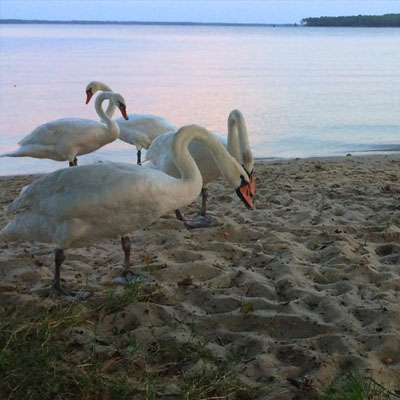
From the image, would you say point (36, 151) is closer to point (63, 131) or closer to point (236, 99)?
point (63, 131)

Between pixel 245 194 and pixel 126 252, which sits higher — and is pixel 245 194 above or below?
above

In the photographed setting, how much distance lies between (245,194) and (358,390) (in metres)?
2.10

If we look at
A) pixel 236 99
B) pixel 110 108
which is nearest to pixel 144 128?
pixel 110 108

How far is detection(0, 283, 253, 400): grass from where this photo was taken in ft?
10.7

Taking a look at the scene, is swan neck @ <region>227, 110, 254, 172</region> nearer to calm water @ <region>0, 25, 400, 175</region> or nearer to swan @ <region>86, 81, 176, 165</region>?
swan @ <region>86, 81, 176, 165</region>

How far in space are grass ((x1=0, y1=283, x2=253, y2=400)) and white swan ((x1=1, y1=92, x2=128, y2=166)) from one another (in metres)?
4.77

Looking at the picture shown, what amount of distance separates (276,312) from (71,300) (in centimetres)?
146

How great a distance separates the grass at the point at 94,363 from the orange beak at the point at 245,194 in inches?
49.7

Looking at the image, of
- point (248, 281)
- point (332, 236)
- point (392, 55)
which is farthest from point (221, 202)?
point (392, 55)

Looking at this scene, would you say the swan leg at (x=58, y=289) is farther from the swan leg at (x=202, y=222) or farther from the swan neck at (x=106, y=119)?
the swan neck at (x=106, y=119)

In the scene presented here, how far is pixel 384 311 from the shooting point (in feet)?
14.1

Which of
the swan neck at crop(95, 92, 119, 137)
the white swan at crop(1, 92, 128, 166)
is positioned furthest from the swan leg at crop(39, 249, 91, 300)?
the swan neck at crop(95, 92, 119, 137)

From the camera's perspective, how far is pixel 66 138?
29.0ft

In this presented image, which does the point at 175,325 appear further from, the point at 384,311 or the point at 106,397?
the point at 384,311
